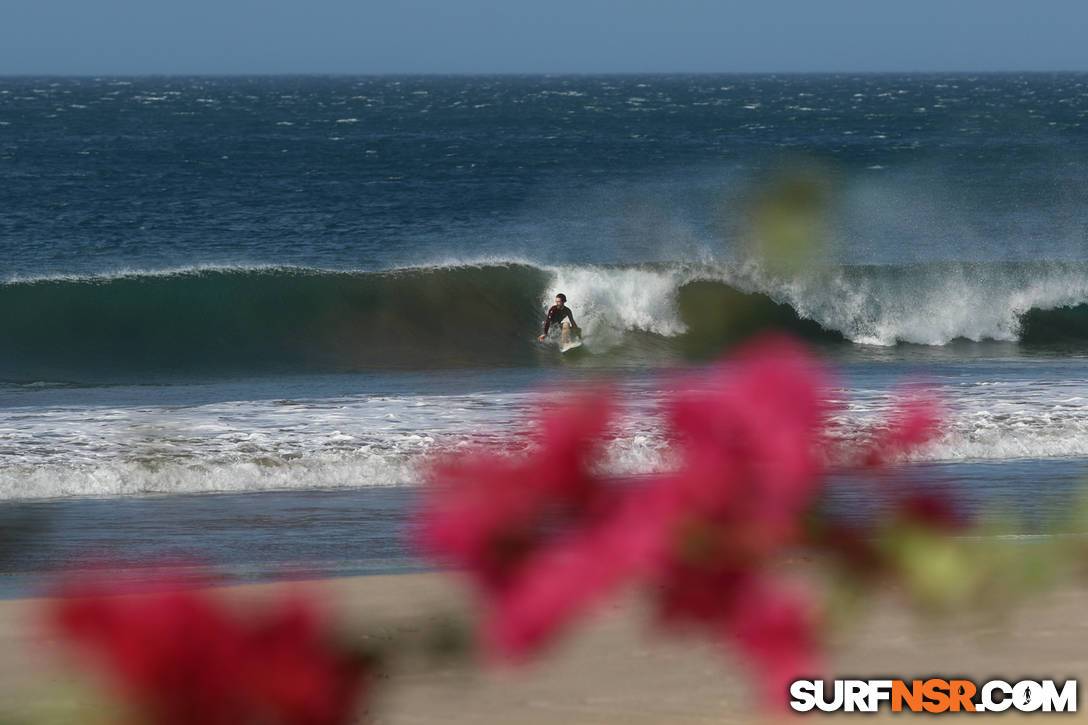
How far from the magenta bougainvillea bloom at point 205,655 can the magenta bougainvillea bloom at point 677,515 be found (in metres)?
0.06

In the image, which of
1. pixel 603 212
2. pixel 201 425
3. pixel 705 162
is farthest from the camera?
pixel 705 162

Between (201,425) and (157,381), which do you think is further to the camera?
(157,381)

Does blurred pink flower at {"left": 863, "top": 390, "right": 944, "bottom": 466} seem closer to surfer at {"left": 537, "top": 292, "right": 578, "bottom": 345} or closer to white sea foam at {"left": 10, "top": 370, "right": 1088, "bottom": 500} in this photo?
white sea foam at {"left": 10, "top": 370, "right": 1088, "bottom": 500}

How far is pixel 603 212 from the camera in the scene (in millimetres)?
35125

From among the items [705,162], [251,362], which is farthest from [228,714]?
[705,162]

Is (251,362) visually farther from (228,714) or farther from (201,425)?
(228,714)

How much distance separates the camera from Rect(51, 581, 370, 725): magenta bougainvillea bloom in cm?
42

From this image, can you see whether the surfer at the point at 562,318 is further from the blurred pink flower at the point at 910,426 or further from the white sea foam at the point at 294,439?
the blurred pink flower at the point at 910,426

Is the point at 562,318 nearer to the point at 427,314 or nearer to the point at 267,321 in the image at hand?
the point at 427,314

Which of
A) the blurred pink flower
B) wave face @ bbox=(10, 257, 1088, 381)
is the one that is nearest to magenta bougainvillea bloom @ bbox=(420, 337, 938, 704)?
the blurred pink flower

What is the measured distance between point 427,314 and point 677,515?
73.7 feet

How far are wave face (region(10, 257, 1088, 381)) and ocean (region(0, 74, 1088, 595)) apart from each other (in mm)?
85

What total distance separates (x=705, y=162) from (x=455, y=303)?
30465 mm

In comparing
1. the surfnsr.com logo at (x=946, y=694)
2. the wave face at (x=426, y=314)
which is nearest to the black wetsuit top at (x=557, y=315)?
the wave face at (x=426, y=314)
